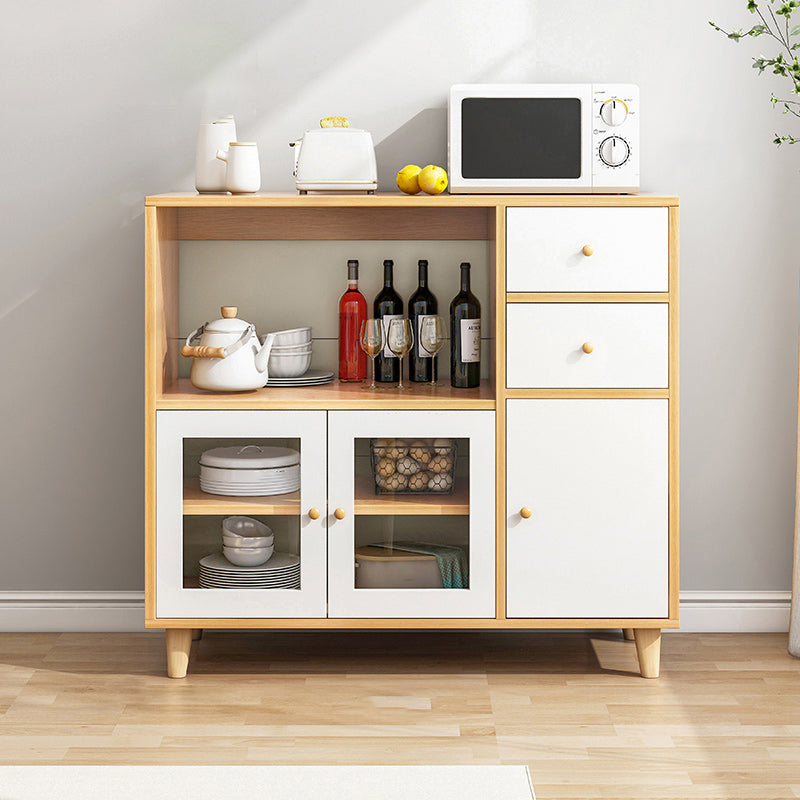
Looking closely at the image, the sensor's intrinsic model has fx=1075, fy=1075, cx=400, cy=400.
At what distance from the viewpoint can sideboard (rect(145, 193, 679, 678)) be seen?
100 inches

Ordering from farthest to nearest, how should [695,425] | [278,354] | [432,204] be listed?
[695,425], [278,354], [432,204]

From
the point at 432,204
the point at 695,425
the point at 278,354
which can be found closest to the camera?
the point at 432,204

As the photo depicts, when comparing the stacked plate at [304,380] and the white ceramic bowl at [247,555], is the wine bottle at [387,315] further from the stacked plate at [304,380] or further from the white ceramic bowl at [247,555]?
the white ceramic bowl at [247,555]

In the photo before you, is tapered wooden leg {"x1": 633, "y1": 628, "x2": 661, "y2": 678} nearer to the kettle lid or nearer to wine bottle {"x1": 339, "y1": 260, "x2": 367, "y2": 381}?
wine bottle {"x1": 339, "y1": 260, "x2": 367, "y2": 381}

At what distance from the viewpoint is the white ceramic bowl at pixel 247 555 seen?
2.61 meters

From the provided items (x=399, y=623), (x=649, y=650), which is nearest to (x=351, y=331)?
(x=399, y=623)

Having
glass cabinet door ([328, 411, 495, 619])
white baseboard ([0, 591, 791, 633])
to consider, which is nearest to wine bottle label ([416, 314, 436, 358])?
glass cabinet door ([328, 411, 495, 619])

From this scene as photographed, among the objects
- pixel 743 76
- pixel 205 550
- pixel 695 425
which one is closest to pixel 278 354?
pixel 205 550

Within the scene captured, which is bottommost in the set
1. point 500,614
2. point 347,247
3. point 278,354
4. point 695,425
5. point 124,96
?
point 500,614

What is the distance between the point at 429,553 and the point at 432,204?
841mm

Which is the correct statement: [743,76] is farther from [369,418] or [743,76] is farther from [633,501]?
[369,418]

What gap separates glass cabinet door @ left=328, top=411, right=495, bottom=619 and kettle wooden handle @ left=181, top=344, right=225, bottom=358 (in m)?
0.32

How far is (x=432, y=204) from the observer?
255 cm

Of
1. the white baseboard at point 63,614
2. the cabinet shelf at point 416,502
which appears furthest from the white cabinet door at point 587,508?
the white baseboard at point 63,614
